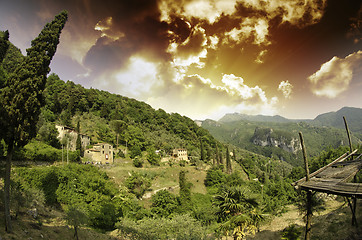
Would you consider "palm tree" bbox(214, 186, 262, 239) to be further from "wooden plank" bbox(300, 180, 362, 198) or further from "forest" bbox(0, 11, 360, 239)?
"wooden plank" bbox(300, 180, 362, 198)

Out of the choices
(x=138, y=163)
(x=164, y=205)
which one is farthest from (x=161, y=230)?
(x=138, y=163)

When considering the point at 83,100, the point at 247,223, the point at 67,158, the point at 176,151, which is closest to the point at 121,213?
the point at 67,158

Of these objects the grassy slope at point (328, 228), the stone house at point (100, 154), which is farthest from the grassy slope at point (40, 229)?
the stone house at point (100, 154)

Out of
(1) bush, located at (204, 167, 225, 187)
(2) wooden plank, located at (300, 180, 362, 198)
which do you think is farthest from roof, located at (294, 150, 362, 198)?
(1) bush, located at (204, 167, 225, 187)

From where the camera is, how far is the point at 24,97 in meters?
9.23

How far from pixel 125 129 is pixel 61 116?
21576 mm

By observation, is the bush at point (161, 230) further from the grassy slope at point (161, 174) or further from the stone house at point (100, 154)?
the stone house at point (100, 154)

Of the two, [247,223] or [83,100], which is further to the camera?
[83,100]

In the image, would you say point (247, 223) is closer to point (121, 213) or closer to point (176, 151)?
point (121, 213)

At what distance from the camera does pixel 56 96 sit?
194 ft

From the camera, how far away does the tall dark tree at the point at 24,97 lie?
891cm

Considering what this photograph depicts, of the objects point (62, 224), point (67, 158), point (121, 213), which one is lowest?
point (121, 213)

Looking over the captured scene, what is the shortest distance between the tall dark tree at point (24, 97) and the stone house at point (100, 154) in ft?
105

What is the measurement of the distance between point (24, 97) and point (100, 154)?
33.4 m
